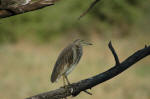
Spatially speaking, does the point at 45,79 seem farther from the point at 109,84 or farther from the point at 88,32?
the point at 88,32

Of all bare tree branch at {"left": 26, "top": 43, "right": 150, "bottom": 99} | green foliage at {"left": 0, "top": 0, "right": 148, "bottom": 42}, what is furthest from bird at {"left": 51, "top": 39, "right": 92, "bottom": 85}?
green foliage at {"left": 0, "top": 0, "right": 148, "bottom": 42}

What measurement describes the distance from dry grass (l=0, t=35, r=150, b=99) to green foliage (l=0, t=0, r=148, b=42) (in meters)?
2.22

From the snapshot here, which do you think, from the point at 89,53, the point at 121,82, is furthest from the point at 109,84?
the point at 89,53

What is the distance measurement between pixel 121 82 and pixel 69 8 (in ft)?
34.1

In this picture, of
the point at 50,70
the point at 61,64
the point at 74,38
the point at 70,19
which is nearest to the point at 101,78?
the point at 61,64

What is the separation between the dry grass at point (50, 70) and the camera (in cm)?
1105

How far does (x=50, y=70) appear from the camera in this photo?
13.6m

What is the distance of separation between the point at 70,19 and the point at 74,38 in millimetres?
2184

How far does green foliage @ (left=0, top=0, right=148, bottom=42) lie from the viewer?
20.9 meters

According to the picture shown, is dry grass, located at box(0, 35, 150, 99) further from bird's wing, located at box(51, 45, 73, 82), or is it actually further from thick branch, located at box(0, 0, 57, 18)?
thick branch, located at box(0, 0, 57, 18)

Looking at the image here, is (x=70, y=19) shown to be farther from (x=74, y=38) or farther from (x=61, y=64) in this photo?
(x=61, y=64)

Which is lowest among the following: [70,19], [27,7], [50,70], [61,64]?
[70,19]

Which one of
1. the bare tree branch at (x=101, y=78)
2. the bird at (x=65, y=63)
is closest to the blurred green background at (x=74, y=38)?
the bird at (x=65, y=63)

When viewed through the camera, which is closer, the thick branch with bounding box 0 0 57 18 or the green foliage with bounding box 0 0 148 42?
the thick branch with bounding box 0 0 57 18
